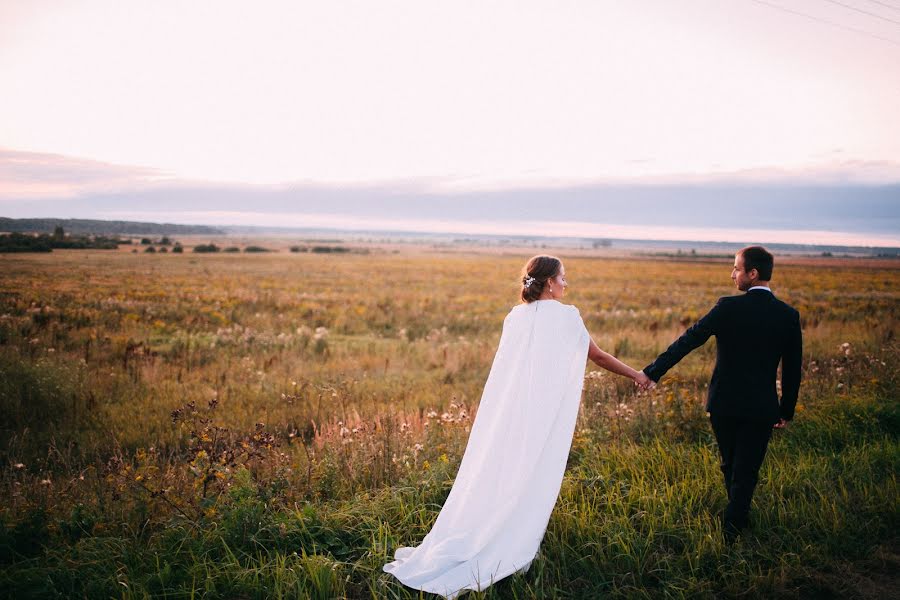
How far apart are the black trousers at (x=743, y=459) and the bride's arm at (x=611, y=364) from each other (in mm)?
646

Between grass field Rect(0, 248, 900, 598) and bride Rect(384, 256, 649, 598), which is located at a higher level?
bride Rect(384, 256, 649, 598)

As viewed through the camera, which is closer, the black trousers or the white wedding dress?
the white wedding dress

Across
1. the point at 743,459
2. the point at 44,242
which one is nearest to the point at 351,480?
Answer: the point at 743,459

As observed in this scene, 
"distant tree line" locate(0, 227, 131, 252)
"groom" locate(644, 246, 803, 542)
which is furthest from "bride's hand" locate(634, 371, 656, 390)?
"distant tree line" locate(0, 227, 131, 252)

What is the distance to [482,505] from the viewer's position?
147 inches

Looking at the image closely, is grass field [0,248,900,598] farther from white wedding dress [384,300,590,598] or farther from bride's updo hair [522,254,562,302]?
bride's updo hair [522,254,562,302]

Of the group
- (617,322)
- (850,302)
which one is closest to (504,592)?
(617,322)

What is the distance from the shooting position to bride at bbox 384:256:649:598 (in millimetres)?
3598

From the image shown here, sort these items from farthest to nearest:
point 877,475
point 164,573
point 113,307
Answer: point 113,307, point 877,475, point 164,573

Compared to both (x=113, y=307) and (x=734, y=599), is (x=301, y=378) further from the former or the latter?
(x=113, y=307)

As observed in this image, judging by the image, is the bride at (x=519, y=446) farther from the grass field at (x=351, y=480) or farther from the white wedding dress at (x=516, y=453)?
the grass field at (x=351, y=480)

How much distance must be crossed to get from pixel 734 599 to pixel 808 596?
0.55 metres

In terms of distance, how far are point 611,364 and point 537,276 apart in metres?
1.14

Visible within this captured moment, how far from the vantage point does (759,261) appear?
12.9 ft
